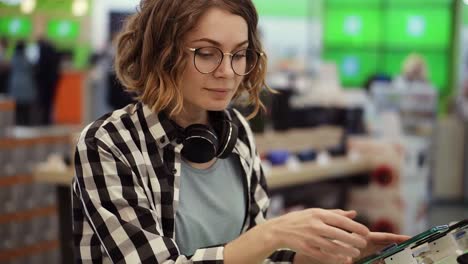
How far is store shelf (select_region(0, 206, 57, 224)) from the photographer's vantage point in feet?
20.5

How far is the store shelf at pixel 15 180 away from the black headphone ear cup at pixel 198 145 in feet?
15.4

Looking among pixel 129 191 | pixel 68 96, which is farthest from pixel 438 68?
pixel 129 191

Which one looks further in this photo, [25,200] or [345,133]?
[345,133]

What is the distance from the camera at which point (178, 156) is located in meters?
1.86

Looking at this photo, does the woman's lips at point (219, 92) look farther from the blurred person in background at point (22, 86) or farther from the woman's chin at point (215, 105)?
the blurred person in background at point (22, 86)

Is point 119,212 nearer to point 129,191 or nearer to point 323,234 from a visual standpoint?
point 129,191

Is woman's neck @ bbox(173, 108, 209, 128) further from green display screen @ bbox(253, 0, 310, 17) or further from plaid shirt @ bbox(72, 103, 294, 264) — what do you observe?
green display screen @ bbox(253, 0, 310, 17)

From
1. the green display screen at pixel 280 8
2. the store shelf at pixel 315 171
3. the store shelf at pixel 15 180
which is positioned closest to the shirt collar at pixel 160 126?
the store shelf at pixel 315 171

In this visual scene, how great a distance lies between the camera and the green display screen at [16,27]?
49.8 feet

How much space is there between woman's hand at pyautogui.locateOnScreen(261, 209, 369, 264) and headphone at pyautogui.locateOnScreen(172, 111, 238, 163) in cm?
44

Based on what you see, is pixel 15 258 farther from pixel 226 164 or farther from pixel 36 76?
pixel 36 76

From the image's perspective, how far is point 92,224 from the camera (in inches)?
66.3

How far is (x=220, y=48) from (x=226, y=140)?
0.89 feet

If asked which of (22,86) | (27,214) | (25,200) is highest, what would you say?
(22,86)
